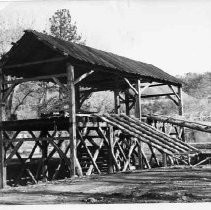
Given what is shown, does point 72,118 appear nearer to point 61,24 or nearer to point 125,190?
point 125,190

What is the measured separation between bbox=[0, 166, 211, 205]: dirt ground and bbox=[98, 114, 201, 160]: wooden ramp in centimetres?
246

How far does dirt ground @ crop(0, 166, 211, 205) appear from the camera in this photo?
8500mm

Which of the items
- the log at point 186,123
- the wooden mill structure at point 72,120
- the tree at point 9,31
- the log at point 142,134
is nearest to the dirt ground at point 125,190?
the log at point 142,134

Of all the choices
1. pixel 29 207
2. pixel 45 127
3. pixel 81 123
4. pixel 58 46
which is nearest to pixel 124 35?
pixel 58 46

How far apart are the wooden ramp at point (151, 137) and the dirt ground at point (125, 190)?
2465 mm

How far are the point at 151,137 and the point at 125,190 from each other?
6795mm

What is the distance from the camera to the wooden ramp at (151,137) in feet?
50.2

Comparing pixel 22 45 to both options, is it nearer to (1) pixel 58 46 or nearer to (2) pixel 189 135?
(1) pixel 58 46

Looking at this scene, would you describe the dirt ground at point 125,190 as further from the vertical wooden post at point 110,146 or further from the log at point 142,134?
the vertical wooden post at point 110,146

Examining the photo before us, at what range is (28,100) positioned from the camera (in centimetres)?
5084

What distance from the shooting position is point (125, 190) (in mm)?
9773

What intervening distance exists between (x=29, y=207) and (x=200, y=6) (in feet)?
24.9

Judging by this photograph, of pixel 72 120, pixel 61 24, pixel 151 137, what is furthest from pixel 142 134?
pixel 61 24

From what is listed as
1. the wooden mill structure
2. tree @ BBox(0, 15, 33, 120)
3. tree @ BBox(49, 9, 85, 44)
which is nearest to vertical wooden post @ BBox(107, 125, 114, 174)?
the wooden mill structure
